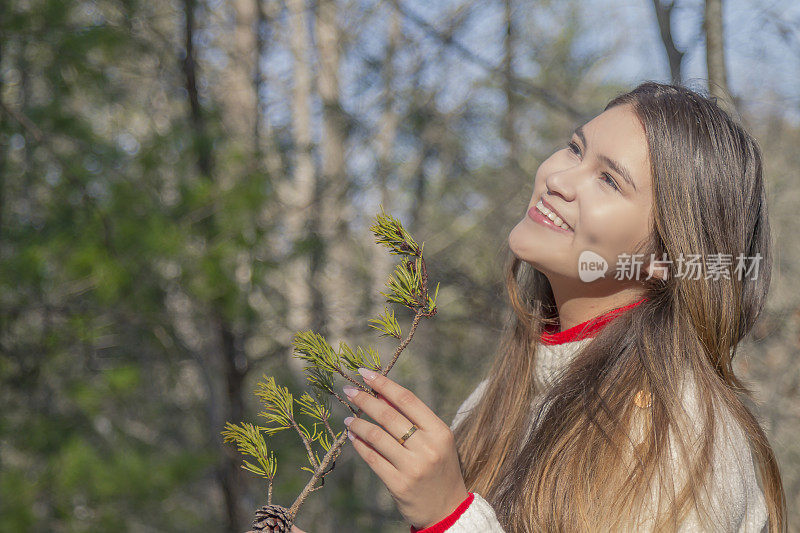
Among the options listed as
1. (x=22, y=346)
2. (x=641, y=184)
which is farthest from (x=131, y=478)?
(x=641, y=184)

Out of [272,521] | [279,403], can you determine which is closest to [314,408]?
[279,403]

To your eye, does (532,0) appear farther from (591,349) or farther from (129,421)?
(129,421)

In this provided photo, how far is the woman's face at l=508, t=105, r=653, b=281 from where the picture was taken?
49.1 inches

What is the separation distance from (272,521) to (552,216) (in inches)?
30.6

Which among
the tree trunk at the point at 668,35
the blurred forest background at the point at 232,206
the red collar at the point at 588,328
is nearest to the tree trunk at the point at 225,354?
the blurred forest background at the point at 232,206

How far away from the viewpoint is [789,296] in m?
3.59

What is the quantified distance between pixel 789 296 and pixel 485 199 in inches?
89.7

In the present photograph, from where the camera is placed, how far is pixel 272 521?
849mm

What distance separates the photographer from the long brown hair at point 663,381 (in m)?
1.11

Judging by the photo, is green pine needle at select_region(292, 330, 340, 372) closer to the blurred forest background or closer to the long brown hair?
the long brown hair

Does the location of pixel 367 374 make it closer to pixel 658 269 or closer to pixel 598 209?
pixel 598 209

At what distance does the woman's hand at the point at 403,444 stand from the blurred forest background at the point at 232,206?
1.61 m

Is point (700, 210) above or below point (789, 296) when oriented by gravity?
above

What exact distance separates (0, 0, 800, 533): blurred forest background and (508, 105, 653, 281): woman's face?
0.96 m
